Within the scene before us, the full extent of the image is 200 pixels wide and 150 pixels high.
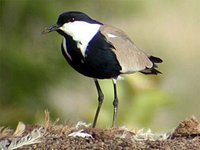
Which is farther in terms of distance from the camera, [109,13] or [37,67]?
[109,13]

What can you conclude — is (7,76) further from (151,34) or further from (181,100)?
(151,34)

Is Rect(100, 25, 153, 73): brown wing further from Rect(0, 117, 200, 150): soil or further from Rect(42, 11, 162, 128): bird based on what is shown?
Rect(0, 117, 200, 150): soil

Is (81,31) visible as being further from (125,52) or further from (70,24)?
(125,52)

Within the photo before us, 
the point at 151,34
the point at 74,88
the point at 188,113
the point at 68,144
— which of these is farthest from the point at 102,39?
the point at 151,34

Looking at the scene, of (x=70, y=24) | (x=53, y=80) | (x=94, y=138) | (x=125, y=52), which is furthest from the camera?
(x=53, y=80)

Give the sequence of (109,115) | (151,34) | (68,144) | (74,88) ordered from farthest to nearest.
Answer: (151,34), (74,88), (109,115), (68,144)

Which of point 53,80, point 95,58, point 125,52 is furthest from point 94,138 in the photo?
point 53,80

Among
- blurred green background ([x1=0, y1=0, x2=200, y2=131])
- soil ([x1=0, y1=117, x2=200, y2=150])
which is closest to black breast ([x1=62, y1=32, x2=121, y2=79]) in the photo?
soil ([x1=0, y1=117, x2=200, y2=150])
